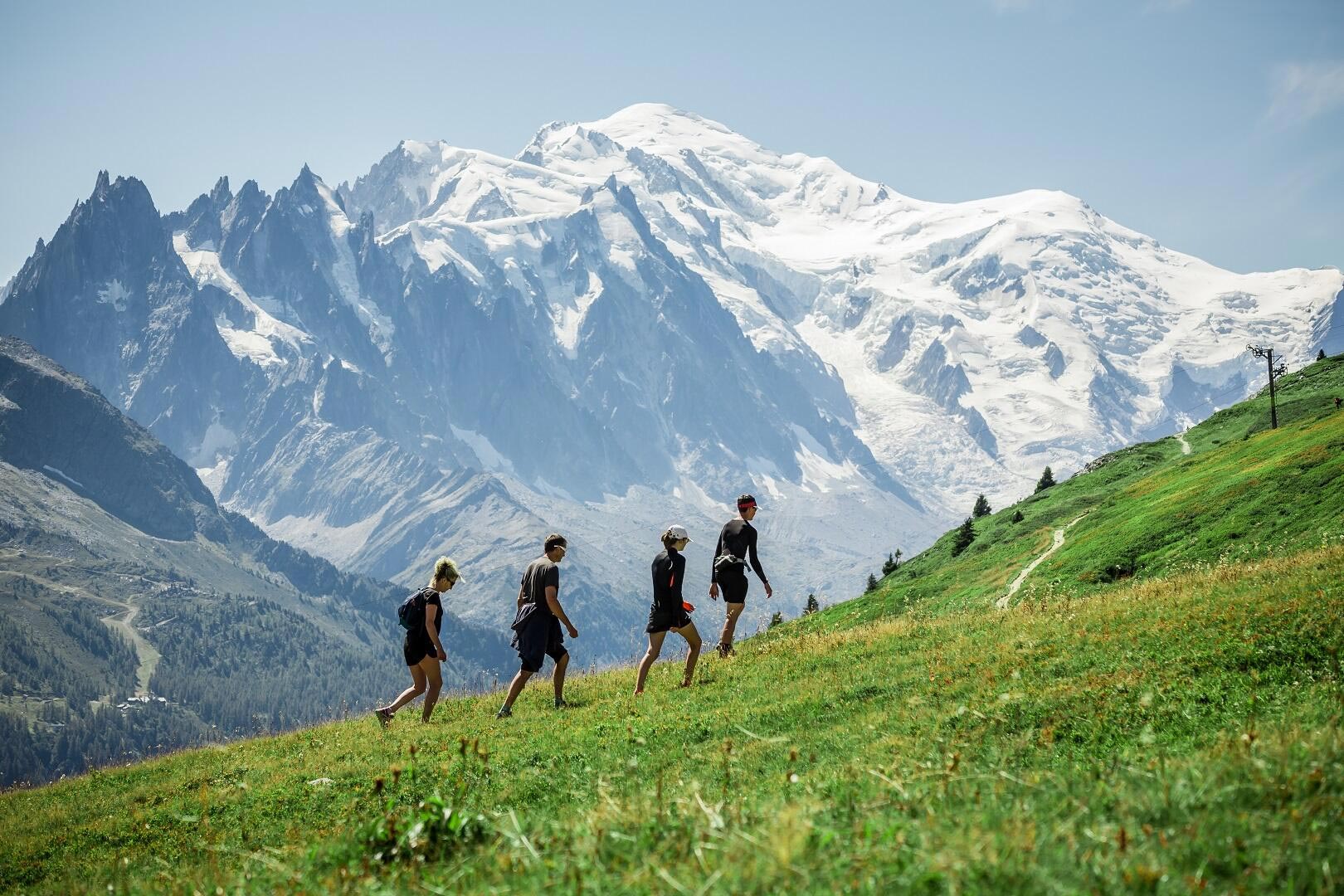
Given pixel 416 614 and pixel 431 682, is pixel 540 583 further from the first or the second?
pixel 431 682

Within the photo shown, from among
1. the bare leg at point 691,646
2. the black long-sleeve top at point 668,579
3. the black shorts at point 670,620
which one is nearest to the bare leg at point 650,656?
the black shorts at point 670,620

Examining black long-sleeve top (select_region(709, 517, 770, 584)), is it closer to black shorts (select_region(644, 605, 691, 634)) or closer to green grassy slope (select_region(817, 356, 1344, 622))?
black shorts (select_region(644, 605, 691, 634))

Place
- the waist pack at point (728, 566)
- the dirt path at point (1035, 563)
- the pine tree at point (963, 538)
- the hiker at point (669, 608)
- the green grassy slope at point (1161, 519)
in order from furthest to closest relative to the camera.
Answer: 1. the pine tree at point (963, 538)
2. the dirt path at point (1035, 563)
3. the green grassy slope at point (1161, 519)
4. the waist pack at point (728, 566)
5. the hiker at point (669, 608)

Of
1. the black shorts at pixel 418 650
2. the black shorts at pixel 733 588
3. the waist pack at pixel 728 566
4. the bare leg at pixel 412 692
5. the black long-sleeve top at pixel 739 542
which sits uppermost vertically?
the black long-sleeve top at pixel 739 542

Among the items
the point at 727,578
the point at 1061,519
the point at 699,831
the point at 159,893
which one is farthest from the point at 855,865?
the point at 1061,519

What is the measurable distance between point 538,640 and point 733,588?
13.3 ft

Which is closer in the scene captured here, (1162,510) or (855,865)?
(855,865)

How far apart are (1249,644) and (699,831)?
9.46 meters

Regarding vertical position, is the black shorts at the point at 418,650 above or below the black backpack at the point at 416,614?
below

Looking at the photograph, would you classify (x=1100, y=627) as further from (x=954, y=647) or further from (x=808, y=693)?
(x=808, y=693)

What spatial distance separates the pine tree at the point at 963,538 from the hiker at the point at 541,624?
45879 mm

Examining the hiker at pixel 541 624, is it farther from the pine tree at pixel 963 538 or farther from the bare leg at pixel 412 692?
the pine tree at pixel 963 538

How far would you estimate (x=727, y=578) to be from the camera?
20953 millimetres

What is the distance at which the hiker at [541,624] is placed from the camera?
64.5 ft
